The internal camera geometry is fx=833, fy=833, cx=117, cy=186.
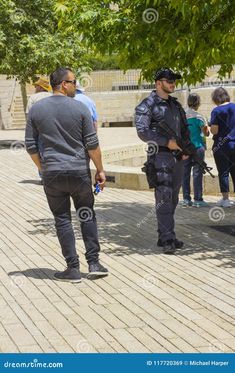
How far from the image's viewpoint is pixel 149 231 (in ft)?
33.0

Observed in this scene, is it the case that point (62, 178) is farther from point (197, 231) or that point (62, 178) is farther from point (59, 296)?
point (197, 231)

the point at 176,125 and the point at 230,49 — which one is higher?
the point at 230,49

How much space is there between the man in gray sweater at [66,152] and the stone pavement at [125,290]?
1.82 ft

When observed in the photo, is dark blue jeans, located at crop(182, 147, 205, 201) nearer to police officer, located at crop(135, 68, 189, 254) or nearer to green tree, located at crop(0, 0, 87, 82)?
police officer, located at crop(135, 68, 189, 254)

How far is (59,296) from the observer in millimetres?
7207

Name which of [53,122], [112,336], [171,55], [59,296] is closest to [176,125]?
[171,55]

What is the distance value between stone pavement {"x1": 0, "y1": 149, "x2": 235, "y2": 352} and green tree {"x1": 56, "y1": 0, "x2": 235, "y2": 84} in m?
2.02

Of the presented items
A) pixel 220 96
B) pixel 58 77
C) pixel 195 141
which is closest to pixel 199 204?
pixel 195 141

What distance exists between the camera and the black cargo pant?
349 inches

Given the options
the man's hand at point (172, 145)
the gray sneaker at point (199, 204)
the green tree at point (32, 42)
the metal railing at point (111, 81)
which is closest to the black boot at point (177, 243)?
the man's hand at point (172, 145)

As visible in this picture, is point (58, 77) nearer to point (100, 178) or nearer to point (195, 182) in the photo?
point (100, 178)

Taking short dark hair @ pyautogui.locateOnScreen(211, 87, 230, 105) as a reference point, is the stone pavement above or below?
below

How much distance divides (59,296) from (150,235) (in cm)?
280

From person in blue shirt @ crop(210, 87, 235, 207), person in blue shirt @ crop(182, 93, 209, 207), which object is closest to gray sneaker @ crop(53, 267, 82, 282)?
person in blue shirt @ crop(210, 87, 235, 207)
